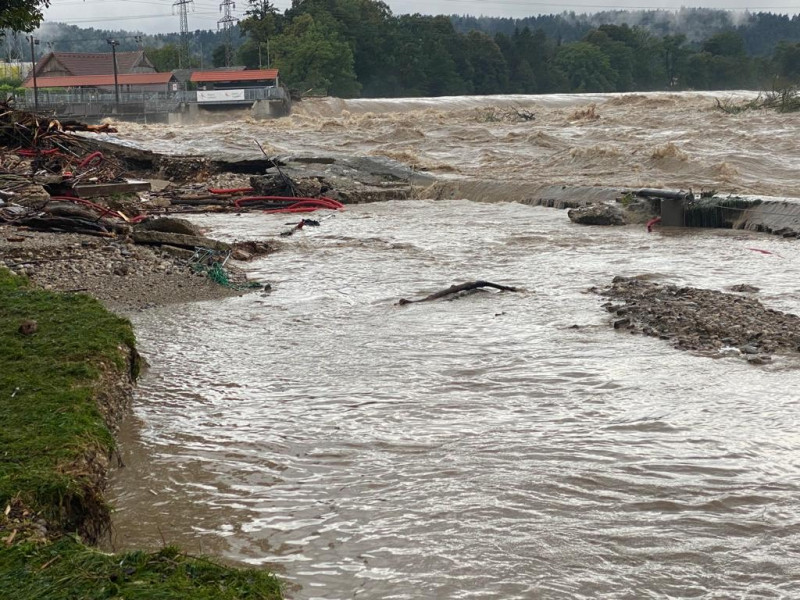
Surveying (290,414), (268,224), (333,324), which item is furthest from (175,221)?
(290,414)

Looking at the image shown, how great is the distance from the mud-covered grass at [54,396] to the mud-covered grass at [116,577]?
0.49 metres

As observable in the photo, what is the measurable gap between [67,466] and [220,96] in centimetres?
6401

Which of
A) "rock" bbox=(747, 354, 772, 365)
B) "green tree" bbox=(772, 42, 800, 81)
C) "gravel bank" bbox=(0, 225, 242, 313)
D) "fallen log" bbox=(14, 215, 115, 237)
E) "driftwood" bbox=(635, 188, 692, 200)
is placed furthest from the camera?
"green tree" bbox=(772, 42, 800, 81)

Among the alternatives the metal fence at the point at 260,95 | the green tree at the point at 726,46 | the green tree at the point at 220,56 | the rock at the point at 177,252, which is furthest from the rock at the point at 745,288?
the green tree at the point at 726,46

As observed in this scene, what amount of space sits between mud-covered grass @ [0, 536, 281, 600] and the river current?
24.2 inches

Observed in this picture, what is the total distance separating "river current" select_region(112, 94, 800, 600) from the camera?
400 cm

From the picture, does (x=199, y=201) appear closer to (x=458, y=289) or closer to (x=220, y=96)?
(x=458, y=289)

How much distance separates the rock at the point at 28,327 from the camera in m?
5.89

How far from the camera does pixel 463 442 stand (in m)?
5.40

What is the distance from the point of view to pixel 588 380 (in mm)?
6629

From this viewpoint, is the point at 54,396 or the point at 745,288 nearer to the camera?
the point at 54,396

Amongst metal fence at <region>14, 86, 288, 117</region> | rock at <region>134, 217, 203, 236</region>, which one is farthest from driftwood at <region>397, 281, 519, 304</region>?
metal fence at <region>14, 86, 288, 117</region>

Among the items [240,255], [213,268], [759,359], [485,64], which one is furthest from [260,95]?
[759,359]

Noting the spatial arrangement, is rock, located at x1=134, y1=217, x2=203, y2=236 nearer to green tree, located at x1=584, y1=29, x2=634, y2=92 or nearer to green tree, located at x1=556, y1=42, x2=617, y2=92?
green tree, located at x1=556, y1=42, x2=617, y2=92
